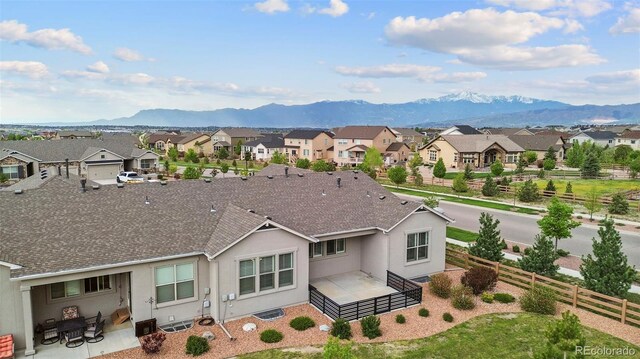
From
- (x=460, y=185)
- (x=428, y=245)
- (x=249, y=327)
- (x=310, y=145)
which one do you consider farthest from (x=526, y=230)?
(x=310, y=145)

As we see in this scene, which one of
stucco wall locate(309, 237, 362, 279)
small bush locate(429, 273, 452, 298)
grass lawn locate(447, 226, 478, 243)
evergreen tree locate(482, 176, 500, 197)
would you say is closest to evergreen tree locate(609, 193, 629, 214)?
evergreen tree locate(482, 176, 500, 197)

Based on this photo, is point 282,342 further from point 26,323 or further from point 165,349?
point 26,323

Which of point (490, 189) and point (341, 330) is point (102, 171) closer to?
point (490, 189)

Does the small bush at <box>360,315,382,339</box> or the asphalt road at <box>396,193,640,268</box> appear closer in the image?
the small bush at <box>360,315,382,339</box>

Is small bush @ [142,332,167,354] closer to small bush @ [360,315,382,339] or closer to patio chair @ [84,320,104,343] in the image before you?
patio chair @ [84,320,104,343]

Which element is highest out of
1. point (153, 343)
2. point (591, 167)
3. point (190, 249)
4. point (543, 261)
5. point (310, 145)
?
point (310, 145)

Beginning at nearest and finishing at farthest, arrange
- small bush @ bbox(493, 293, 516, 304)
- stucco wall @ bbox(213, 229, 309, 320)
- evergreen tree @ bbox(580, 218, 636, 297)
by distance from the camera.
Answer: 1. stucco wall @ bbox(213, 229, 309, 320)
2. evergreen tree @ bbox(580, 218, 636, 297)
3. small bush @ bbox(493, 293, 516, 304)

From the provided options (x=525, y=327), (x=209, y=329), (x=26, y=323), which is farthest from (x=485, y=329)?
(x=26, y=323)

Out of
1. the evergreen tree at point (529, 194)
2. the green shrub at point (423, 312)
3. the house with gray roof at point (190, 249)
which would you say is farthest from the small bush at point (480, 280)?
the evergreen tree at point (529, 194)
